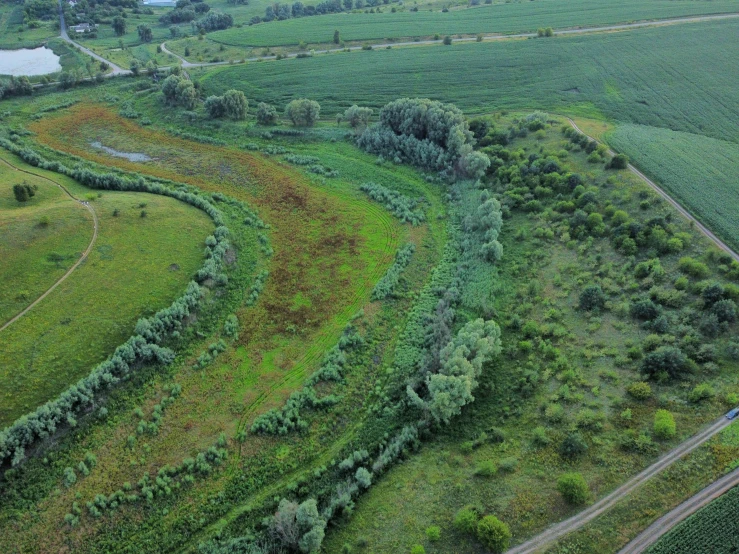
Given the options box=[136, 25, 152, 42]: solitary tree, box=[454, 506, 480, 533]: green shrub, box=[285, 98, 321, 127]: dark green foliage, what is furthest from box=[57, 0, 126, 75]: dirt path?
box=[454, 506, 480, 533]: green shrub

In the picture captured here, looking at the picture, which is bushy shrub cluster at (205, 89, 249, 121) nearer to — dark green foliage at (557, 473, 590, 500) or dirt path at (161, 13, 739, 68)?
dirt path at (161, 13, 739, 68)

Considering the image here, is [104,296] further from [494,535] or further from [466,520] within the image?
[494,535]

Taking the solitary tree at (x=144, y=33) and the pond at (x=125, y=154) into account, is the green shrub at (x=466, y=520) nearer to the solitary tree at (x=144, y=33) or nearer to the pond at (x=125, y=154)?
the pond at (x=125, y=154)

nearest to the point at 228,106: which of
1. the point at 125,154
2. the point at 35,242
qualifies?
the point at 125,154

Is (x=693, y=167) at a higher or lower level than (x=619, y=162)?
lower

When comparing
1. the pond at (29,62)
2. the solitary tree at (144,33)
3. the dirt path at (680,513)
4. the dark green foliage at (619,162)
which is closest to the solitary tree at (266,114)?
the dark green foliage at (619,162)
